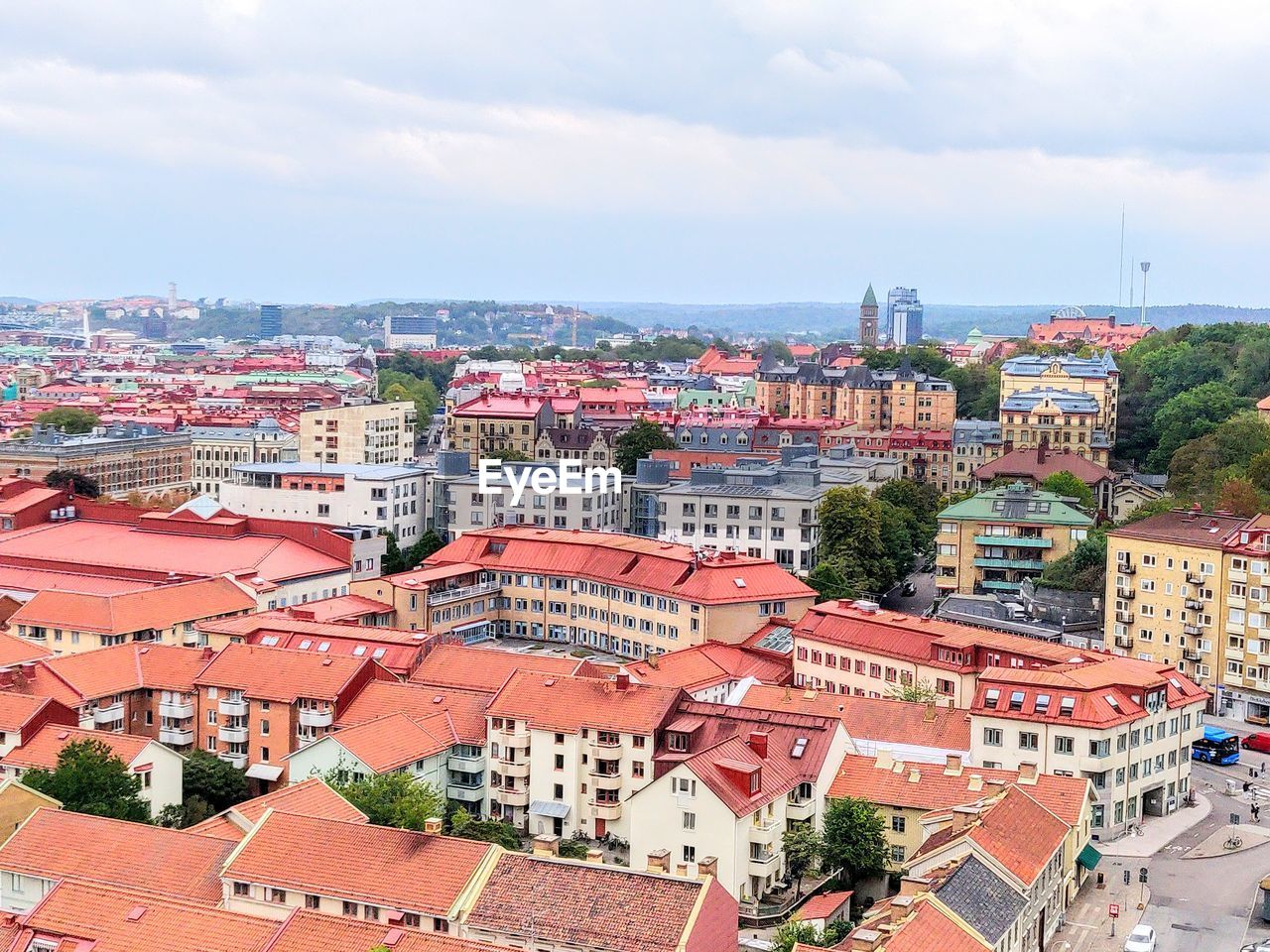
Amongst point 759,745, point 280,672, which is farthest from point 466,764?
point 759,745

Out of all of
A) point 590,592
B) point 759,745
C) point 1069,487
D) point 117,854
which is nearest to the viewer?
point 117,854

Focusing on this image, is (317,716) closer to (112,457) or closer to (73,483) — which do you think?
(73,483)

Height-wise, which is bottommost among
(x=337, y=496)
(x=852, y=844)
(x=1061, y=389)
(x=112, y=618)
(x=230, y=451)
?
(x=852, y=844)

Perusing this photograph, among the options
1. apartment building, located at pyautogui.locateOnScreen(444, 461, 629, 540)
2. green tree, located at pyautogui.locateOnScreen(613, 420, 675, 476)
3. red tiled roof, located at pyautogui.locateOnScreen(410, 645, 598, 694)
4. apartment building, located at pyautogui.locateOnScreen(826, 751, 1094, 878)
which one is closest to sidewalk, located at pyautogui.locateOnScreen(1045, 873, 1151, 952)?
apartment building, located at pyautogui.locateOnScreen(826, 751, 1094, 878)

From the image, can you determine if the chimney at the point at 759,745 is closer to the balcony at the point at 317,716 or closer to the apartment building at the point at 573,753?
the apartment building at the point at 573,753

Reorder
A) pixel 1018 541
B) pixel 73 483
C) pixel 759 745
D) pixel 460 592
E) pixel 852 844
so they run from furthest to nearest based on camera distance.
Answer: pixel 73 483, pixel 1018 541, pixel 460 592, pixel 759 745, pixel 852 844

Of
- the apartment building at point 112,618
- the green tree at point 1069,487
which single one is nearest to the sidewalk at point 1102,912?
the apartment building at point 112,618

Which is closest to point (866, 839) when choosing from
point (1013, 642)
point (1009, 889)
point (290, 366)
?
point (1009, 889)

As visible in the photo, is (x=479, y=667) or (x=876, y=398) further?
(x=876, y=398)
